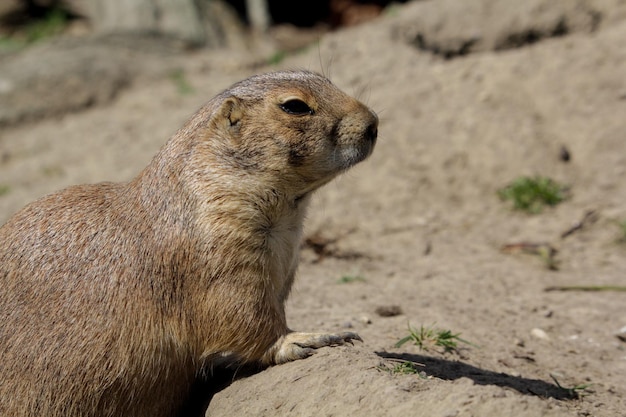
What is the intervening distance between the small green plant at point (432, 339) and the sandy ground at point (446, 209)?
0.05m

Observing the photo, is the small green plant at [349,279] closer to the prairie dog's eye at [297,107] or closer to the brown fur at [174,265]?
the brown fur at [174,265]

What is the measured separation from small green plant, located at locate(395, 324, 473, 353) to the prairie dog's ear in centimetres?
161

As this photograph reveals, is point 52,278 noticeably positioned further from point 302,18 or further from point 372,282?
point 302,18

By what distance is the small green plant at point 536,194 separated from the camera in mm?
8039

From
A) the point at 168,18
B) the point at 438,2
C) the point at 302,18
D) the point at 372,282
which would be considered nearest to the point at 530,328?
the point at 372,282

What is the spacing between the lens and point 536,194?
26.5ft

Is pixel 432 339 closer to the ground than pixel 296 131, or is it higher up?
closer to the ground

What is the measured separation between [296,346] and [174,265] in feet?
2.46

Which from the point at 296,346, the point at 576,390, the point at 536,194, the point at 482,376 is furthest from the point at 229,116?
the point at 536,194

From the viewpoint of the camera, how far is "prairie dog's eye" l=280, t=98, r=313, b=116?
4367mm

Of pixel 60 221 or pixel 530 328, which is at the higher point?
pixel 60 221

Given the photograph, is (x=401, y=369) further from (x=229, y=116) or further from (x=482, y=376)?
(x=229, y=116)

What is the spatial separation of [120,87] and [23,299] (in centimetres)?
878

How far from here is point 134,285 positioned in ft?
13.7
